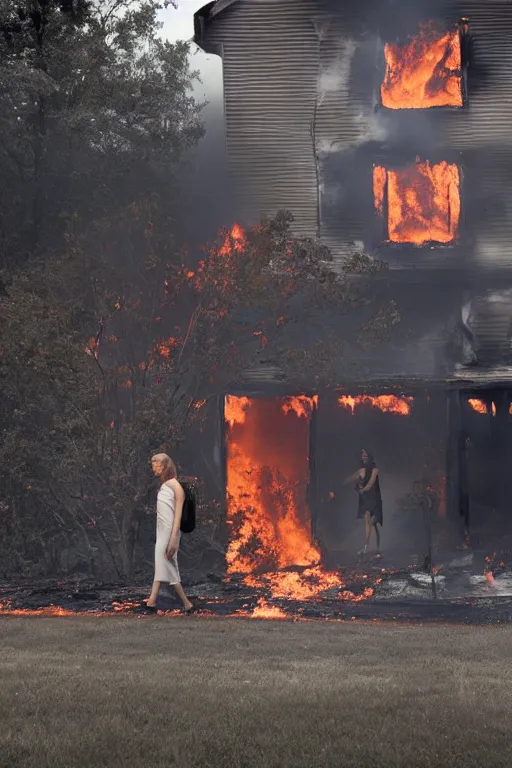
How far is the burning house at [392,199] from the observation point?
2427cm

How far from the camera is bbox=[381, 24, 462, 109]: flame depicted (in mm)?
24891

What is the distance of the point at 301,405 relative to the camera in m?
24.4

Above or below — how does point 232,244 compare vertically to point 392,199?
below

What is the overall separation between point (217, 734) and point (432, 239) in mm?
18836

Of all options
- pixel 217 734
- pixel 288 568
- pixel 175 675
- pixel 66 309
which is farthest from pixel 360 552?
pixel 217 734

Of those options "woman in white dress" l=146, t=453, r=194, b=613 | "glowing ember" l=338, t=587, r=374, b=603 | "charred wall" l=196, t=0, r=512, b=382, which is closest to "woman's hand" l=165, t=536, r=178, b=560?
"woman in white dress" l=146, t=453, r=194, b=613

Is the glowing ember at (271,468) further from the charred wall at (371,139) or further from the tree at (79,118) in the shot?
the tree at (79,118)

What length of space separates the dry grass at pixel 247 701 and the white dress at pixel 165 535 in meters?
0.89

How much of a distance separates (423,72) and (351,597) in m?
12.8

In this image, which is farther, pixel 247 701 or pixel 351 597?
pixel 351 597

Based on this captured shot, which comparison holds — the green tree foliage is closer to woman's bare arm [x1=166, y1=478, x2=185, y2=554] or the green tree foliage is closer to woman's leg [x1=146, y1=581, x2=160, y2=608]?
woman's leg [x1=146, y1=581, x2=160, y2=608]

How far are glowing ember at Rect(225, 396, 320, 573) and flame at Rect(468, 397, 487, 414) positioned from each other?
143 inches

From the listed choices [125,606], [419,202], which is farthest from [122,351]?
[419,202]

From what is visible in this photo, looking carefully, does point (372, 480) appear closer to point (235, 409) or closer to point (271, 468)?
point (271, 468)
